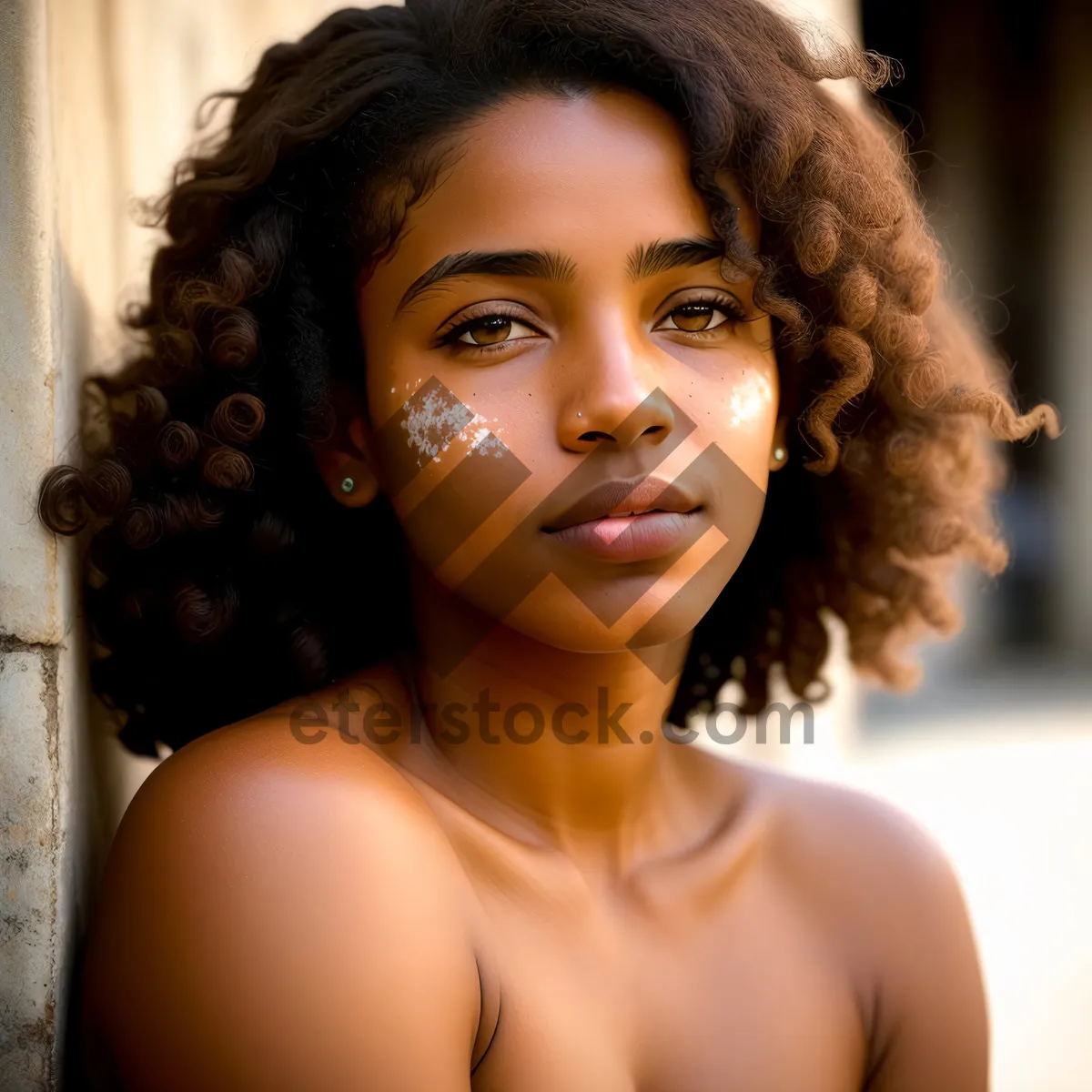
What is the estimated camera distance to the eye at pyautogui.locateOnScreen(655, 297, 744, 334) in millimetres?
1529

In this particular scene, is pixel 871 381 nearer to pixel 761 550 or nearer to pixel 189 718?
pixel 761 550

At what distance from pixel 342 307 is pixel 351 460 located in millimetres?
207

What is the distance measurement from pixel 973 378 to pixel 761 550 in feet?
1.45

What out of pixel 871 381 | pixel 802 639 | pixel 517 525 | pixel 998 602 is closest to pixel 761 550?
pixel 802 639

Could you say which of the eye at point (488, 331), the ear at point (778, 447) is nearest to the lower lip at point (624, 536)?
the eye at point (488, 331)

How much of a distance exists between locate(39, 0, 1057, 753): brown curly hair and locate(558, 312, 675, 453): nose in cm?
22

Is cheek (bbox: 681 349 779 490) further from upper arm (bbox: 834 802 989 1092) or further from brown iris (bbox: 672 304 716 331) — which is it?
upper arm (bbox: 834 802 989 1092)

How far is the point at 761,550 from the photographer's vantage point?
2088 mm

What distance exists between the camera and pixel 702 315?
5.10ft

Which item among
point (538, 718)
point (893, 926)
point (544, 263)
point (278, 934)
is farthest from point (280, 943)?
point (893, 926)

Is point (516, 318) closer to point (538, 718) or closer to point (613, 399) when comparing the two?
point (613, 399)

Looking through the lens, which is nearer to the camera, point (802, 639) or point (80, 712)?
point (80, 712)

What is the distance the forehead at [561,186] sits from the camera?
56.7 inches

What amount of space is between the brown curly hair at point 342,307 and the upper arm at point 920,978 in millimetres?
621
